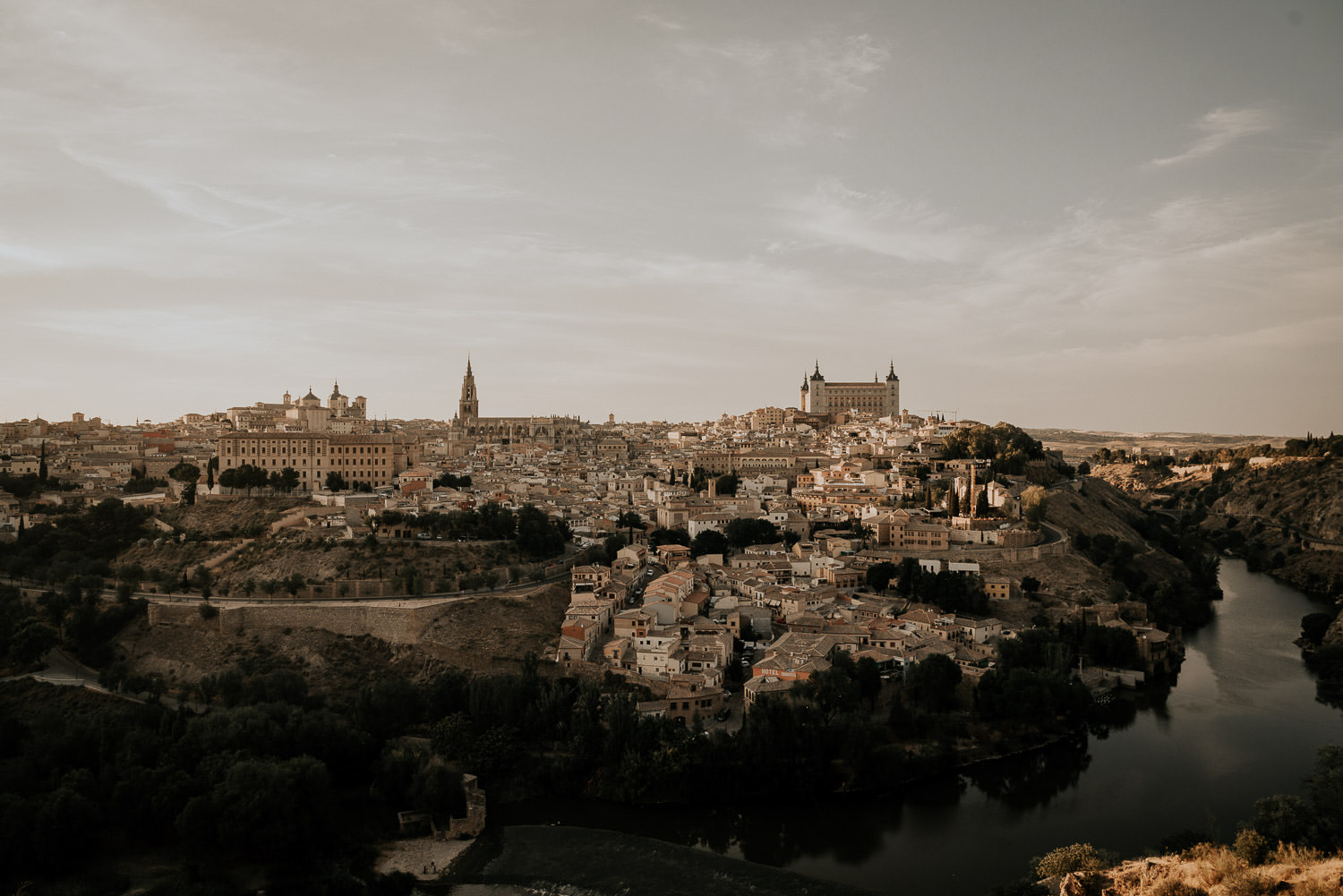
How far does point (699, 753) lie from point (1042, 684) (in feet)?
20.5

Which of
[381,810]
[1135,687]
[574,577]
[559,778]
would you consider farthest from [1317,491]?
[381,810]

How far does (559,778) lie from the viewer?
13.9 meters

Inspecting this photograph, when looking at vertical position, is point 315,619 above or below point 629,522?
below

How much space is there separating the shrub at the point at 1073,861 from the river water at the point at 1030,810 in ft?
Answer: 4.46

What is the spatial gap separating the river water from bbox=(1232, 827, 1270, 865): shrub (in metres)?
2.12

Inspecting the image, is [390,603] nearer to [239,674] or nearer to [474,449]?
[239,674]

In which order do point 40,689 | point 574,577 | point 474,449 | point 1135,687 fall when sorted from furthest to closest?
point 474,449 → point 574,577 → point 1135,687 → point 40,689

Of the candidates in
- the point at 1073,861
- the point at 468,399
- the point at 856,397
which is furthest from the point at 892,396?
the point at 1073,861

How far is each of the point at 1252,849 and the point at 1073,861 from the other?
1.73 metres

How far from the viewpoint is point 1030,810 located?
13.1 meters

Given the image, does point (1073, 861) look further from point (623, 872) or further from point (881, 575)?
point (881, 575)

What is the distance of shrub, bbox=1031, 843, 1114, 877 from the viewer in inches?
370

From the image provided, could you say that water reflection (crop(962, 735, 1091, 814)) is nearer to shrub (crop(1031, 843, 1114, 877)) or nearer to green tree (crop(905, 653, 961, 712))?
green tree (crop(905, 653, 961, 712))

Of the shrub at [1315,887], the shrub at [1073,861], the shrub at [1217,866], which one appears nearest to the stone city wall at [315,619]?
the shrub at [1073,861]
